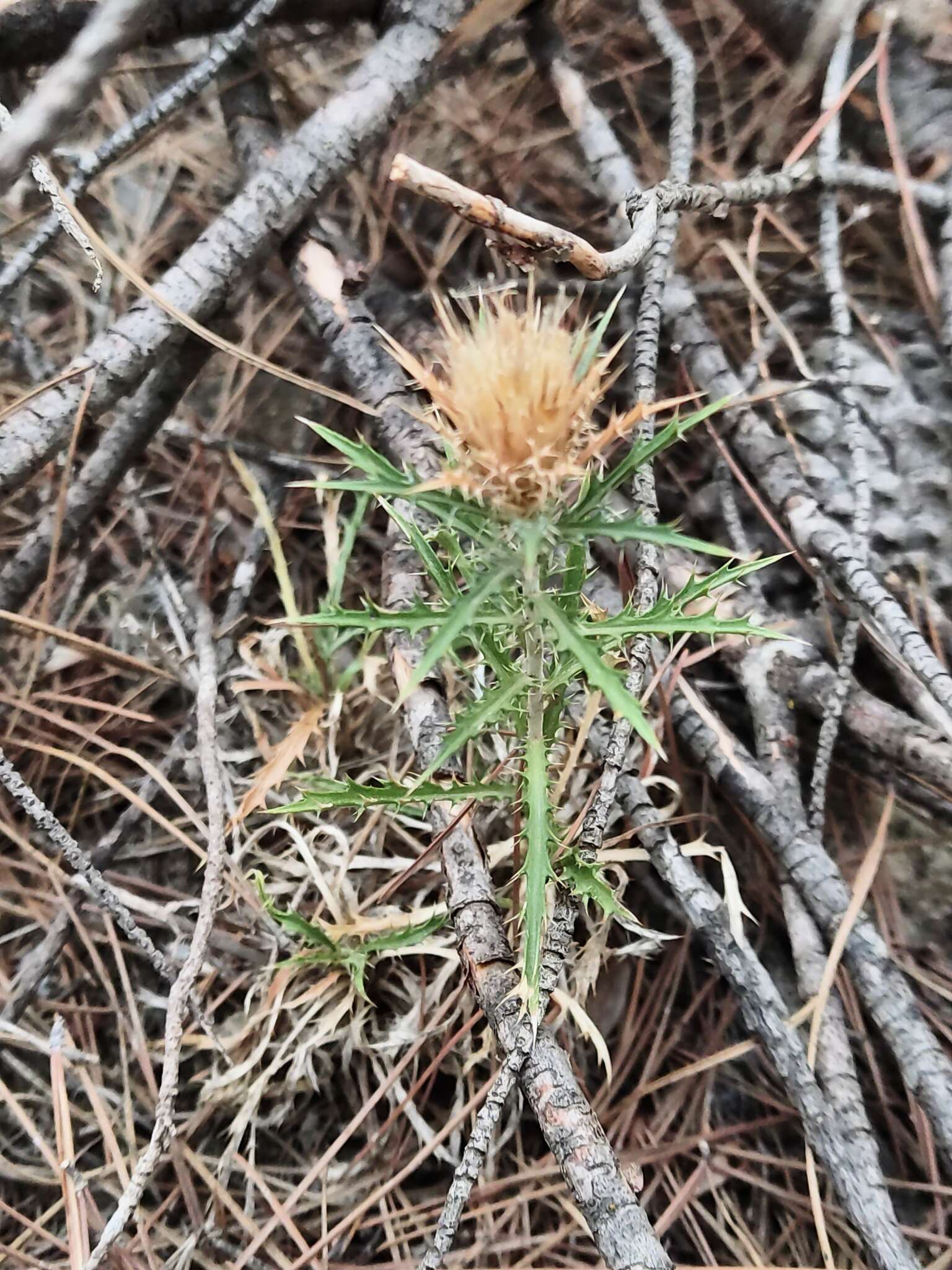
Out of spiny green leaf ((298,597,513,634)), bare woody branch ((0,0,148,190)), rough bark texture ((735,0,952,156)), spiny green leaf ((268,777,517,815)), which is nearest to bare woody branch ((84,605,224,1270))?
spiny green leaf ((268,777,517,815))

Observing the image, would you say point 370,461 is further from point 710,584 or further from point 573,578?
point 710,584

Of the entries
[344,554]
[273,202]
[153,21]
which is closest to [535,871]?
[344,554]

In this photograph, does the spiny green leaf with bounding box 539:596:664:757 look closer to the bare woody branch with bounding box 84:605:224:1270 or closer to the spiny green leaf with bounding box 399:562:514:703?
the spiny green leaf with bounding box 399:562:514:703

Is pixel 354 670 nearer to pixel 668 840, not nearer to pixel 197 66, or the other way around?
pixel 668 840

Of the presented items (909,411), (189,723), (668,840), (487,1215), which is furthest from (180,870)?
(909,411)

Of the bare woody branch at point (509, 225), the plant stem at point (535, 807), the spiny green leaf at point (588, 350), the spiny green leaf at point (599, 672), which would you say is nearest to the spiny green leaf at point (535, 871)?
the plant stem at point (535, 807)

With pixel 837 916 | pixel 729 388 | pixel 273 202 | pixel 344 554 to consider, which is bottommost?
pixel 837 916
